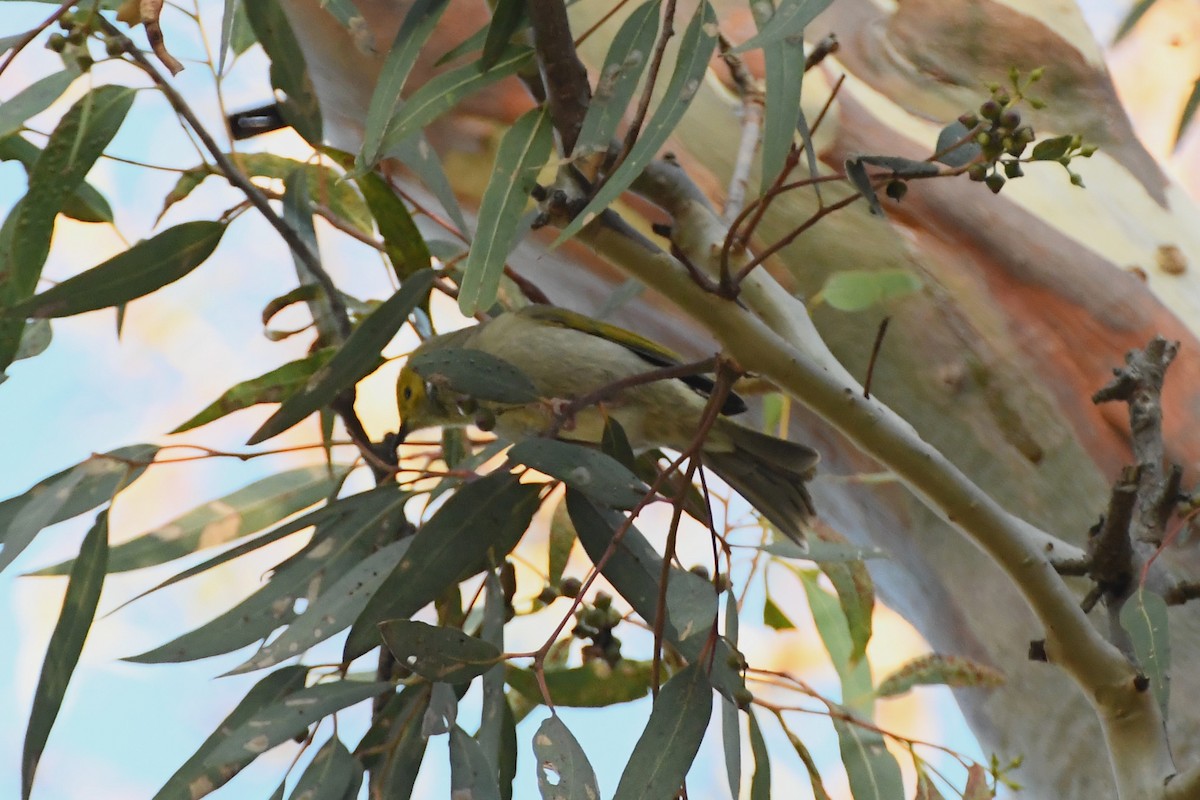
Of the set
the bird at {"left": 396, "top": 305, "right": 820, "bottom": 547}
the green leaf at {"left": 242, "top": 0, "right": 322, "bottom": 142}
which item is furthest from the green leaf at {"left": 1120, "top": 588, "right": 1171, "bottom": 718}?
the green leaf at {"left": 242, "top": 0, "right": 322, "bottom": 142}

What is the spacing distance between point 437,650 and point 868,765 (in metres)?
0.46

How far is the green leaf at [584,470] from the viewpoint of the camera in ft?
2.54

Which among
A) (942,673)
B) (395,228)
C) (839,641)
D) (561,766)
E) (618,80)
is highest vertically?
(395,228)

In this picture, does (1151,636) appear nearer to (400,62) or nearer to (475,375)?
(475,375)

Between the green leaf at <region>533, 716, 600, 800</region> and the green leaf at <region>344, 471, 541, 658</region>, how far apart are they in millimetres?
131

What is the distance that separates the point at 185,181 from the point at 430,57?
0.44 metres

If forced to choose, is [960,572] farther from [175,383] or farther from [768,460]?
[175,383]

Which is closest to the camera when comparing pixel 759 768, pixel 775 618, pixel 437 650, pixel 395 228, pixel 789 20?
pixel 789 20

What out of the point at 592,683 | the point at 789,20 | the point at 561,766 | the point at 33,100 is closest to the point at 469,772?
the point at 561,766

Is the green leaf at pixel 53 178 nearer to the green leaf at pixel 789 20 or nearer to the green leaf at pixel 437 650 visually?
the green leaf at pixel 437 650

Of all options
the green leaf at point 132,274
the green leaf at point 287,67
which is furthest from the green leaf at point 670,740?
the green leaf at point 287,67

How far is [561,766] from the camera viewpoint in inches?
27.6

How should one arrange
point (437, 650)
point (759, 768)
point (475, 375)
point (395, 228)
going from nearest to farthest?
point (437, 650) → point (475, 375) → point (759, 768) → point (395, 228)

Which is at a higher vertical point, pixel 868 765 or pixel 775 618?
pixel 775 618
